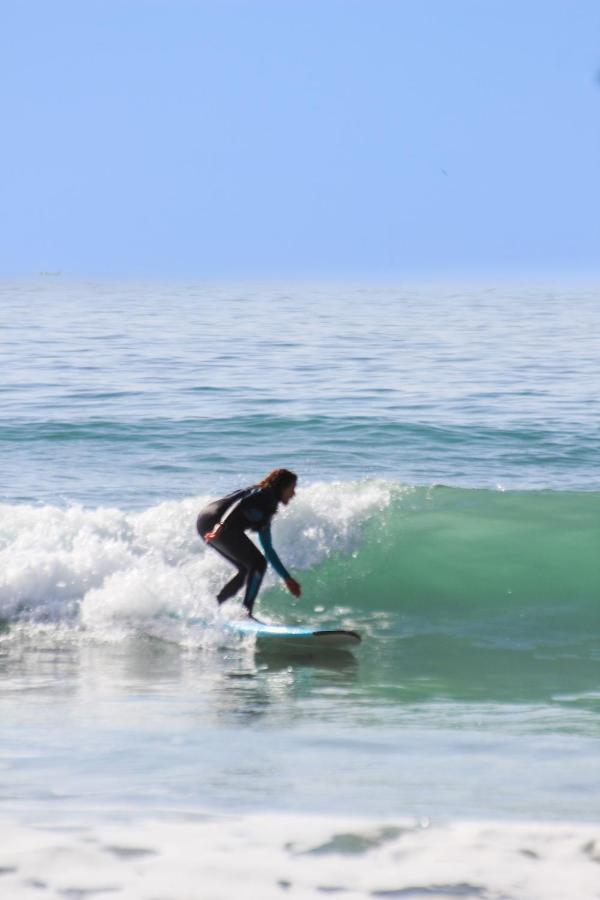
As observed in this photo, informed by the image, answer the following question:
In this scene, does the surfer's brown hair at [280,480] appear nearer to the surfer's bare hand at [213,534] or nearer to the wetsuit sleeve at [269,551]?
the wetsuit sleeve at [269,551]

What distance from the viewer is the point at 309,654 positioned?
33.4ft

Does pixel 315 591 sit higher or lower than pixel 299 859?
lower

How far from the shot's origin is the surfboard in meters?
10.3

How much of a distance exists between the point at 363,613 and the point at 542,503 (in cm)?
446

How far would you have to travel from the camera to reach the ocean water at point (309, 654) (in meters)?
5.33

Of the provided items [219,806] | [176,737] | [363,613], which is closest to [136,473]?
[363,613]

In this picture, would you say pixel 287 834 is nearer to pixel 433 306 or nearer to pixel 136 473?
pixel 136 473

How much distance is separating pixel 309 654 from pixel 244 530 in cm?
127

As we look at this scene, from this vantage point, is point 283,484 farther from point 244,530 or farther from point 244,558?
point 244,558

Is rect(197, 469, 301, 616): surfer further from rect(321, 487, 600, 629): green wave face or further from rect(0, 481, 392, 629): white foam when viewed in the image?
rect(321, 487, 600, 629): green wave face

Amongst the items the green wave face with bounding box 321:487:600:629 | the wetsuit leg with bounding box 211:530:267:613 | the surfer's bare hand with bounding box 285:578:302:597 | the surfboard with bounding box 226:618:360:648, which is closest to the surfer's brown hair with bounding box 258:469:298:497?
the wetsuit leg with bounding box 211:530:267:613

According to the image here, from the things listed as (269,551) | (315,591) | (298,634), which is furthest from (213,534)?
(315,591)

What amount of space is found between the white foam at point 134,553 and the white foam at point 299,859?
5754 mm

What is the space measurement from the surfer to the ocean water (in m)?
0.42
